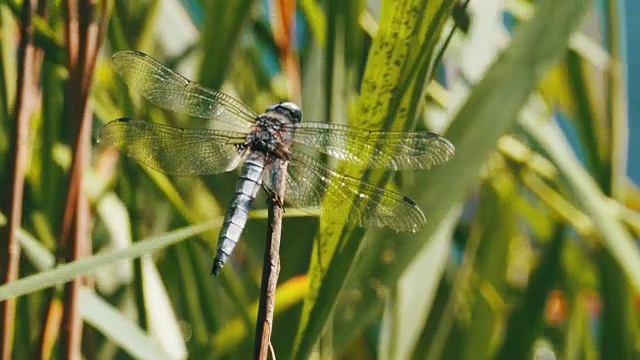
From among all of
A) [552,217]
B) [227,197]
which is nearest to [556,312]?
[552,217]

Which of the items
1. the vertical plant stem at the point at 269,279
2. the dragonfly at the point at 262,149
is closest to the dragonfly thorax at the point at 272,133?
the dragonfly at the point at 262,149

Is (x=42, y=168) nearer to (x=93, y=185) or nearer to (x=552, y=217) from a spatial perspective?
(x=93, y=185)

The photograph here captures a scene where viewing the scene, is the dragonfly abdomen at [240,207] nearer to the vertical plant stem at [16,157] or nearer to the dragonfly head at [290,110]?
the dragonfly head at [290,110]

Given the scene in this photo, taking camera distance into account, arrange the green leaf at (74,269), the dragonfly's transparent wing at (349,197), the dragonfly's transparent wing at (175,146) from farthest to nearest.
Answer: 1. the dragonfly's transparent wing at (175,146)
2. the dragonfly's transparent wing at (349,197)
3. the green leaf at (74,269)

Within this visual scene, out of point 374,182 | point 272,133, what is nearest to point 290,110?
point 272,133

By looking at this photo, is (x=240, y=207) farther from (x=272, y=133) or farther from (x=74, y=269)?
(x=74, y=269)

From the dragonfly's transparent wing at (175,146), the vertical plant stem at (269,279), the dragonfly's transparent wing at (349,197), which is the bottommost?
the vertical plant stem at (269,279)

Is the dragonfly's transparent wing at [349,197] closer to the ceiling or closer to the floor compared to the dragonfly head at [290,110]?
closer to the floor
